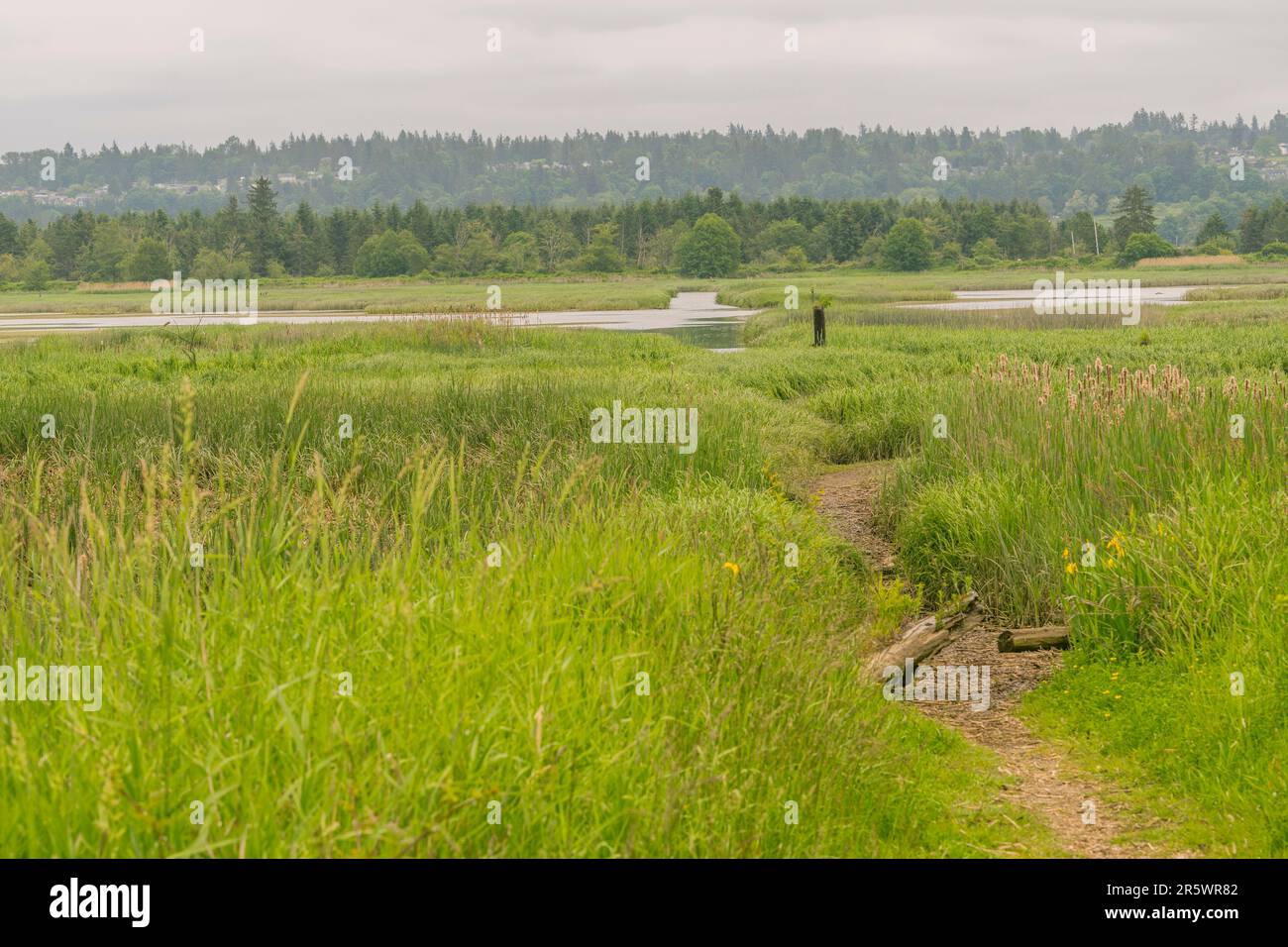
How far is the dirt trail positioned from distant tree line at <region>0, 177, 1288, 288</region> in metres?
122

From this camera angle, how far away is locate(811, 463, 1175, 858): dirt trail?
5672mm

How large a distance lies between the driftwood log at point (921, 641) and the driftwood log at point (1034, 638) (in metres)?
0.40

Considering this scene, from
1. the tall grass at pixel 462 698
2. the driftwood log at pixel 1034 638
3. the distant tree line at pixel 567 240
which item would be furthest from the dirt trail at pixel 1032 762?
the distant tree line at pixel 567 240

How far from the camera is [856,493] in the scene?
14.2 metres

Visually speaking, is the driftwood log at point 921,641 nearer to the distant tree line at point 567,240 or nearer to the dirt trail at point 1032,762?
the dirt trail at point 1032,762

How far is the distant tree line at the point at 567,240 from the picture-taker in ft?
422

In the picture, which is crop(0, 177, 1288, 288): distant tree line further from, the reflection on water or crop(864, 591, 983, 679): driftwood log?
crop(864, 591, 983, 679): driftwood log

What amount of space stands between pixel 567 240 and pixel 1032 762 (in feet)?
441

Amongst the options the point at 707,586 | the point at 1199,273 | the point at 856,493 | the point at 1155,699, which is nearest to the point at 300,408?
the point at 856,493

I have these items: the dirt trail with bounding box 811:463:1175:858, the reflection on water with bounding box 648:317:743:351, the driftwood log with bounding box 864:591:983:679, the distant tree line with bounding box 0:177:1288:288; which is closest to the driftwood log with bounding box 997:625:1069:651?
the dirt trail with bounding box 811:463:1175:858

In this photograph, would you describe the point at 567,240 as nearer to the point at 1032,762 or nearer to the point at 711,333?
the point at 711,333

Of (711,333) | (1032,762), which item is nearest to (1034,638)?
(1032,762)

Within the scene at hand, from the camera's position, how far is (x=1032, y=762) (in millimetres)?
6793
